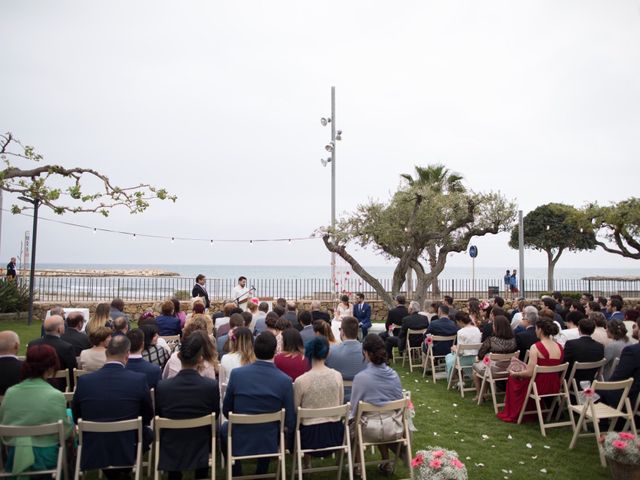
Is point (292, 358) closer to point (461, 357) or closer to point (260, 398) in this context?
point (260, 398)

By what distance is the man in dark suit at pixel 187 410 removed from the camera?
3701 mm

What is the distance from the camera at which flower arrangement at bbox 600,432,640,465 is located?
4031 mm

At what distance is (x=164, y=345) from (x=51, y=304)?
12250 millimetres

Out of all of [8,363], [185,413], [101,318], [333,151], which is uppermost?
[333,151]

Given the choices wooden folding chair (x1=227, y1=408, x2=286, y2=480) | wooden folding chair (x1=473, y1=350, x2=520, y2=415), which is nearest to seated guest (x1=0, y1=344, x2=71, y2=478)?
wooden folding chair (x1=227, y1=408, x2=286, y2=480)

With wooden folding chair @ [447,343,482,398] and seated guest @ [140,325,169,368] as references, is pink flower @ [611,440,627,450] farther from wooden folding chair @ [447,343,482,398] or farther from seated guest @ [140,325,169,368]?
seated guest @ [140,325,169,368]

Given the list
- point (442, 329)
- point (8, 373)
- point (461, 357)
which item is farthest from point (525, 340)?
point (8, 373)

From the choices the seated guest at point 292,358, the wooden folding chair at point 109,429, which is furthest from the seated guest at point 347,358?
the wooden folding chair at point 109,429

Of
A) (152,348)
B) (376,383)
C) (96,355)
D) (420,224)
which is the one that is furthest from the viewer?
(420,224)

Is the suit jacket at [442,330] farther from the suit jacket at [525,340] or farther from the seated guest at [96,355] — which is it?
the seated guest at [96,355]

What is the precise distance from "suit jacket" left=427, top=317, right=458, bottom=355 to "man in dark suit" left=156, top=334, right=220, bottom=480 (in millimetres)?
5309

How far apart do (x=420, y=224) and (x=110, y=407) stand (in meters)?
12.4

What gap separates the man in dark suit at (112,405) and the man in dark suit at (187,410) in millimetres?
170

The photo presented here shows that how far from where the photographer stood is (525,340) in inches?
270
